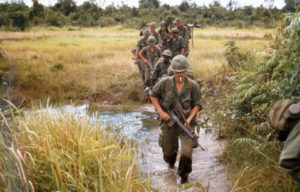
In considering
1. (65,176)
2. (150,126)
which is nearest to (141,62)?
(150,126)

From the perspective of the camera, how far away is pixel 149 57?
1025 cm

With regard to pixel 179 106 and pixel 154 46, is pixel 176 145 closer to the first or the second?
pixel 179 106

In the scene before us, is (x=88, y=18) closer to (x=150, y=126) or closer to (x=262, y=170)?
(x=150, y=126)

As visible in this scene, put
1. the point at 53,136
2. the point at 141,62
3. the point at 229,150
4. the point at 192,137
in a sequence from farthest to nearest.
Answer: the point at 141,62 < the point at 229,150 < the point at 192,137 < the point at 53,136

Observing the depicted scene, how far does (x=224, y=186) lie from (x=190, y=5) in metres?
52.8

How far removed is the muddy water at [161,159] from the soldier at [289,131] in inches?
55.0

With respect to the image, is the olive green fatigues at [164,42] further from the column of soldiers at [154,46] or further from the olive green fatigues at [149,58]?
the olive green fatigues at [149,58]

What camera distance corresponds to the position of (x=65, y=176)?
11.0 ft

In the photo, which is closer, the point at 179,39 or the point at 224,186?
the point at 224,186

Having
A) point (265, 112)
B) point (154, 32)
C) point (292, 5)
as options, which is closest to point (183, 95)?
point (265, 112)

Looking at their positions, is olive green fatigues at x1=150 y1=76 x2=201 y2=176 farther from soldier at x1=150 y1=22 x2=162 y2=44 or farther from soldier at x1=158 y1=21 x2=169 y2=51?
soldier at x1=150 y1=22 x2=162 y2=44

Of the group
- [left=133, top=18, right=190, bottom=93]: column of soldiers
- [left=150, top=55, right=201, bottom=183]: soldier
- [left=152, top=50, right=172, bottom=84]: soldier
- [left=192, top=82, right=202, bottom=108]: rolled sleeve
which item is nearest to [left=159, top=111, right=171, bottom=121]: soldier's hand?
[left=150, top=55, right=201, bottom=183]: soldier

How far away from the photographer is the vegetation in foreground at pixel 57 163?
2856 millimetres

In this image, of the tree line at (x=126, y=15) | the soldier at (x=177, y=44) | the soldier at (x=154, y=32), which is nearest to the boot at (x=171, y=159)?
the soldier at (x=177, y=44)
